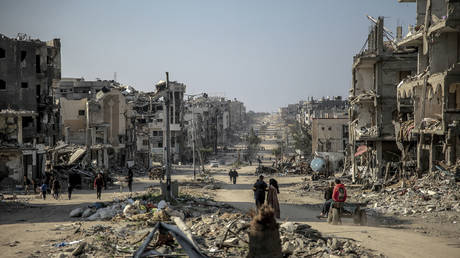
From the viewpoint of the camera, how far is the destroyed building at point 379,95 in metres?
38.1

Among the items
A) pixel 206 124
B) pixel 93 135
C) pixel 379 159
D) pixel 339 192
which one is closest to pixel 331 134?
pixel 93 135

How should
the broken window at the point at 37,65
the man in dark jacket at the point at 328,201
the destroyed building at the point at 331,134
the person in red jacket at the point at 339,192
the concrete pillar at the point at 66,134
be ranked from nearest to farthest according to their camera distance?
the person in red jacket at the point at 339,192, the man in dark jacket at the point at 328,201, the broken window at the point at 37,65, the concrete pillar at the point at 66,134, the destroyed building at the point at 331,134

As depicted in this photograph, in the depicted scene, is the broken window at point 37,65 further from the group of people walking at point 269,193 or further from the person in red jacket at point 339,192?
the person in red jacket at point 339,192

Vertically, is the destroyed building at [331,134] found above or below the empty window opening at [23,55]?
below

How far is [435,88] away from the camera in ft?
89.7

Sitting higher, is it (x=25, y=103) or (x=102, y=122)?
(x=25, y=103)

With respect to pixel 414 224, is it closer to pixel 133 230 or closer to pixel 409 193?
pixel 409 193

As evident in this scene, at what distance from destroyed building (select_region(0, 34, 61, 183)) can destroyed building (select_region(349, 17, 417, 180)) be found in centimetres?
2575

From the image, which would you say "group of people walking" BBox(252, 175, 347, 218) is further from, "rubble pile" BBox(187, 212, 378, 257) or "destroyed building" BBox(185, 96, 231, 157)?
"destroyed building" BBox(185, 96, 231, 157)

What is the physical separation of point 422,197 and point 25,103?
35.3 meters

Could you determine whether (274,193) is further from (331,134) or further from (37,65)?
(331,134)

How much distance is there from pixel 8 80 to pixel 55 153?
7480 millimetres

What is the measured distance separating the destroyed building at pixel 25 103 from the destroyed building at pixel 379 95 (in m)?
25.7

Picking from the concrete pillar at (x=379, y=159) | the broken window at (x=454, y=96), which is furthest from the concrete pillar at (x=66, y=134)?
the broken window at (x=454, y=96)
